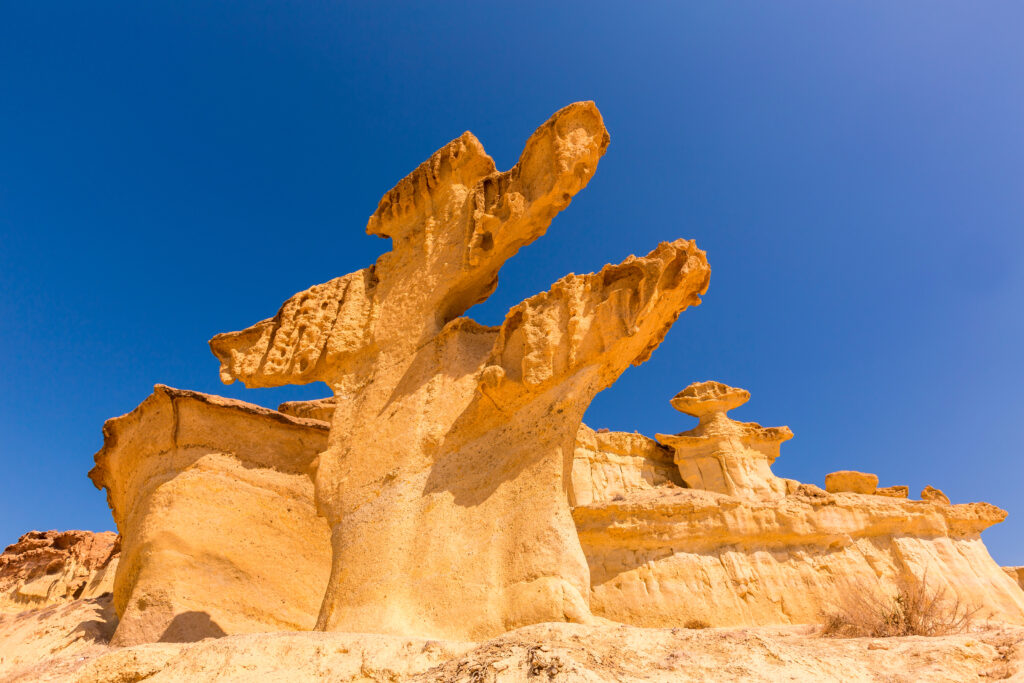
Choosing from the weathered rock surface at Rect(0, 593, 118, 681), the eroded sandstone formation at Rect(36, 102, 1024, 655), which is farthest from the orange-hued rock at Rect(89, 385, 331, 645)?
the weathered rock surface at Rect(0, 593, 118, 681)

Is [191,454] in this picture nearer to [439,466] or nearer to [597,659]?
[439,466]

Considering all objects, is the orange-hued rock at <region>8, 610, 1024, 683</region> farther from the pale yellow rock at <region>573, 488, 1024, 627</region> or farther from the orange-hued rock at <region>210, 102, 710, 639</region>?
the pale yellow rock at <region>573, 488, 1024, 627</region>

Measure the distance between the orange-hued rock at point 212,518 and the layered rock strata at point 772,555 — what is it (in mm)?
3722

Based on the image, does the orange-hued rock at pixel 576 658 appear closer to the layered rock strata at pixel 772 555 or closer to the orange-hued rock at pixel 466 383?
the orange-hued rock at pixel 466 383

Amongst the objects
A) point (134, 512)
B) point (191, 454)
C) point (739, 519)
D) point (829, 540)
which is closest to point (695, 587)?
point (739, 519)

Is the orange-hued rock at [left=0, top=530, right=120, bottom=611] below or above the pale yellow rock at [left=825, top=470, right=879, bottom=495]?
below

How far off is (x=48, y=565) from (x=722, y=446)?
65.6 feet

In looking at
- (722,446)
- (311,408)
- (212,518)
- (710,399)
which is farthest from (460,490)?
(710,399)

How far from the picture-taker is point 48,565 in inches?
688

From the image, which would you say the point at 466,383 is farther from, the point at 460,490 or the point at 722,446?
the point at 722,446

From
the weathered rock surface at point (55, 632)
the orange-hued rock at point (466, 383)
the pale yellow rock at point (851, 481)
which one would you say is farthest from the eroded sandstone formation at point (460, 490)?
the pale yellow rock at point (851, 481)

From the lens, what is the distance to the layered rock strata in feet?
22.9

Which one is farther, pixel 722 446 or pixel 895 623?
pixel 722 446

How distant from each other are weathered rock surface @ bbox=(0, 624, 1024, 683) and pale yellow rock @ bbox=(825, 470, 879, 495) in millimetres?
12543
